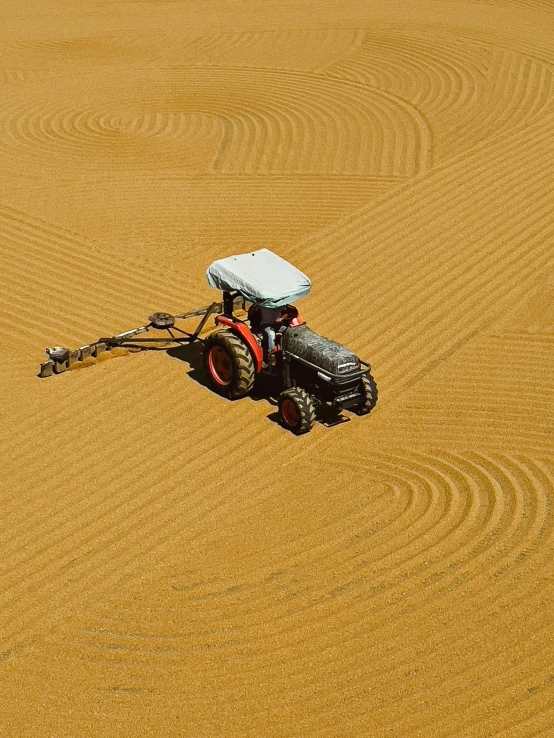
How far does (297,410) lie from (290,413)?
6.6 inches

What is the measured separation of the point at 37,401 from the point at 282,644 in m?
4.61

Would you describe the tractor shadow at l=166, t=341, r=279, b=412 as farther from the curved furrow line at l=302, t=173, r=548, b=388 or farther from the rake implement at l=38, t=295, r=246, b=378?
the curved furrow line at l=302, t=173, r=548, b=388

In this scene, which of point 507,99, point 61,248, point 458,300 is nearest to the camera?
point 458,300

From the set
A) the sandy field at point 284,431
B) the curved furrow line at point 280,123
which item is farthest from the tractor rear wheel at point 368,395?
the curved furrow line at point 280,123

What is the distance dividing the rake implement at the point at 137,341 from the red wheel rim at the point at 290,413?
187 cm

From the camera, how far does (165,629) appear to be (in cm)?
815

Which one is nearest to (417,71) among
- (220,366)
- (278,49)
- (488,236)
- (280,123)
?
(278,49)

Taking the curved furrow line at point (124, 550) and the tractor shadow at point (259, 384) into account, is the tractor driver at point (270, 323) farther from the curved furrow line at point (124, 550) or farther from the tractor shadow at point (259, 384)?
the curved furrow line at point (124, 550)

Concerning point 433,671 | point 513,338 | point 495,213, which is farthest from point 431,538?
point 495,213

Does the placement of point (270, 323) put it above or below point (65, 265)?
above

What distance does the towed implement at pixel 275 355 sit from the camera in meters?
10.6

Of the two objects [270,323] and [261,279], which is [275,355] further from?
[261,279]

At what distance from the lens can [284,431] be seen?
35.5 ft

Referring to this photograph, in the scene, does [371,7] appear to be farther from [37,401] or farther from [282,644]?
[282,644]
